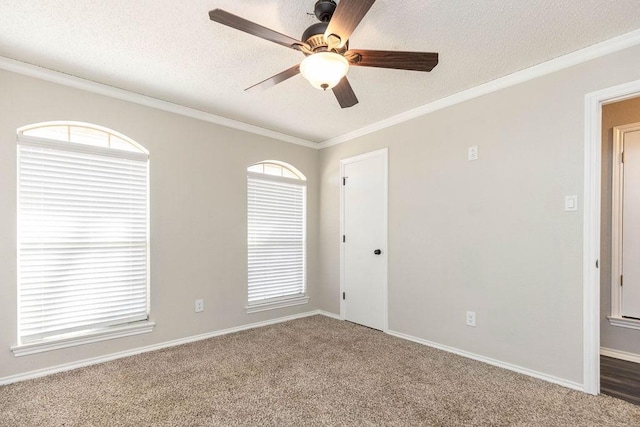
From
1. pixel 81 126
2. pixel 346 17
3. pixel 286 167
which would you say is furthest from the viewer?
pixel 286 167

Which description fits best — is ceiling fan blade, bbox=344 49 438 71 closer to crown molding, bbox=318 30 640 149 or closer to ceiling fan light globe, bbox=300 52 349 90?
ceiling fan light globe, bbox=300 52 349 90

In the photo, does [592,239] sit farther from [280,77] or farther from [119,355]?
[119,355]

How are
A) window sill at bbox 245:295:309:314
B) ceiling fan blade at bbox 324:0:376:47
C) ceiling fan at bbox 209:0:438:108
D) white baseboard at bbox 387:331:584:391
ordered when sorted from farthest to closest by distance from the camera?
window sill at bbox 245:295:309:314 < white baseboard at bbox 387:331:584:391 < ceiling fan at bbox 209:0:438:108 < ceiling fan blade at bbox 324:0:376:47

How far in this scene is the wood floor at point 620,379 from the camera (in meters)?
2.29

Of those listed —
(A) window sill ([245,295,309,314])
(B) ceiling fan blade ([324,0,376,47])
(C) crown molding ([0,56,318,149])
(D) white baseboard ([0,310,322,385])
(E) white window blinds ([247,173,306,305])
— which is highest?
(C) crown molding ([0,56,318,149])

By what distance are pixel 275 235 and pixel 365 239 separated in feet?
3.86

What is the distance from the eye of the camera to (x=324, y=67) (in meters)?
1.72

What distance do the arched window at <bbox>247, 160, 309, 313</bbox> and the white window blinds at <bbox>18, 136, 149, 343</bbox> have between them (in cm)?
123

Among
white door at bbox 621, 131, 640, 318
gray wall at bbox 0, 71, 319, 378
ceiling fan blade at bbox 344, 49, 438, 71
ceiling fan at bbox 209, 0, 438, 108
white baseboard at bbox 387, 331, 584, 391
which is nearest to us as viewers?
ceiling fan at bbox 209, 0, 438, 108

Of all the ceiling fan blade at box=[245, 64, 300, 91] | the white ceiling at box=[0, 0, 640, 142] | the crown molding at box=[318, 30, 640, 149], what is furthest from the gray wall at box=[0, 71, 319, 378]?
the crown molding at box=[318, 30, 640, 149]

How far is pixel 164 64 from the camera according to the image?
8.38ft

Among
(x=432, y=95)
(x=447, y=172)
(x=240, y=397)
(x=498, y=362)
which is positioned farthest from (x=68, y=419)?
(x=432, y=95)

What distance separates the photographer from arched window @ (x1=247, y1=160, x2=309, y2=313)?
4.02 m

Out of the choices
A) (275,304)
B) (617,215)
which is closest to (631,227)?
(617,215)
